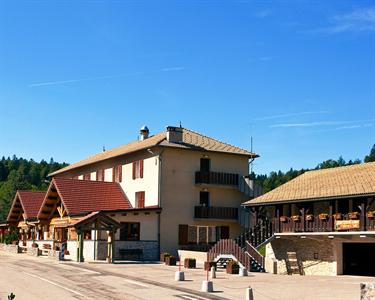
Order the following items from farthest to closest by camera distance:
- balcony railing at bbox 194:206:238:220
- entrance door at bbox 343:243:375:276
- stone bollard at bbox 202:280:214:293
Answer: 1. balcony railing at bbox 194:206:238:220
2. entrance door at bbox 343:243:375:276
3. stone bollard at bbox 202:280:214:293

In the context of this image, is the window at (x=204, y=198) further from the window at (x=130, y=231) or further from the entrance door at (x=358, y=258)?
the entrance door at (x=358, y=258)

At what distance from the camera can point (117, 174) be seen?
163 feet

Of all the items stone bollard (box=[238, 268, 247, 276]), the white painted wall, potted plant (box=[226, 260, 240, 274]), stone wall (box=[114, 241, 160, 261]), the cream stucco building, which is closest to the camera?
stone bollard (box=[238, 268, 247, 276])

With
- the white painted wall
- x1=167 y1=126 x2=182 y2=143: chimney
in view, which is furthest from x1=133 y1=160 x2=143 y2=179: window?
x1=167 y1=126 x2=182 y2=143: chimney

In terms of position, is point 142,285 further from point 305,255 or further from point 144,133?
point 144,133

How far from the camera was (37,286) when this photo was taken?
2294 cm

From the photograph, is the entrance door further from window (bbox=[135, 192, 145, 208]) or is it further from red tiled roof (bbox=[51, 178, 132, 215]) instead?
red tiled roof (bbox=[51, 178, 132, 215])

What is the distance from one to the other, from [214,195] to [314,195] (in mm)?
15913

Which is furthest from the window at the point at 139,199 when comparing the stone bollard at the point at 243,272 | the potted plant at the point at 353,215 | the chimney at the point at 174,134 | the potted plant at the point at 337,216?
the potted plant at the point at 353,215

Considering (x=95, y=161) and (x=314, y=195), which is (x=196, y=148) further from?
(x=314, y=195)

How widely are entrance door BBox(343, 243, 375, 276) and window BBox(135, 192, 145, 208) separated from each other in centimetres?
1775

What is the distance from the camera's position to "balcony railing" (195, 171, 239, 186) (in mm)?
45375

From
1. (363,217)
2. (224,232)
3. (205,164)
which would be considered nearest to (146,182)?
(205,164)

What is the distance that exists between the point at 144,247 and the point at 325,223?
1532 cm
